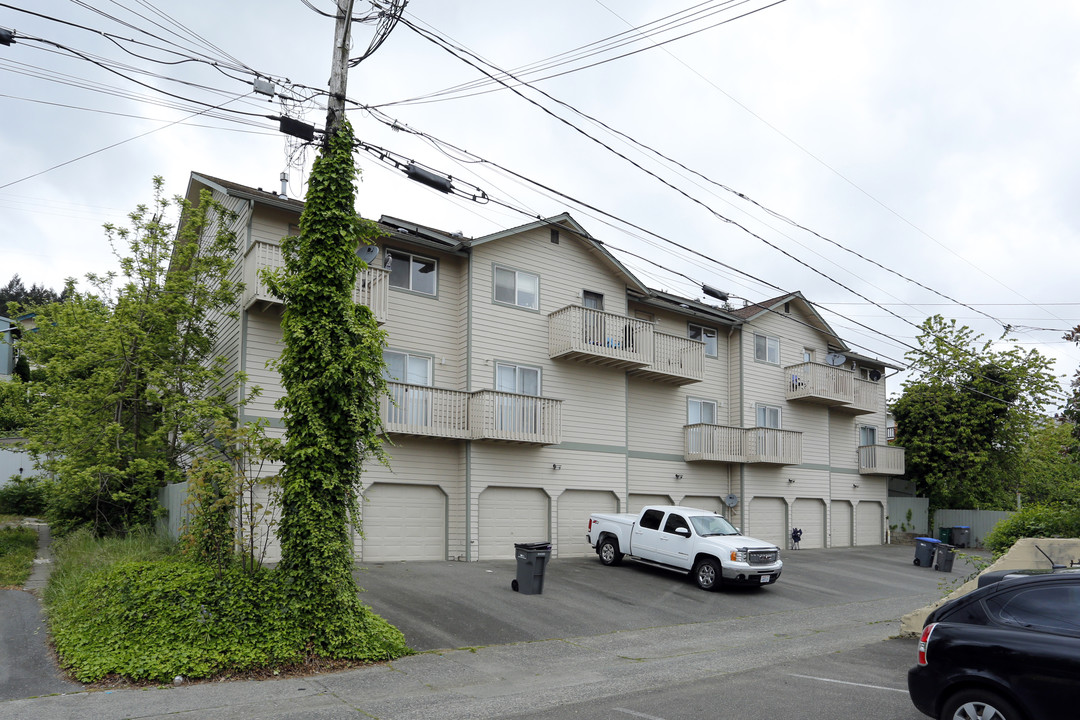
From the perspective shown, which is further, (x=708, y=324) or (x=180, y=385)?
(x=708, y=324)

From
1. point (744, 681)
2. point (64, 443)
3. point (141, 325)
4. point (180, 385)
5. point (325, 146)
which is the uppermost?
point (325, 146)

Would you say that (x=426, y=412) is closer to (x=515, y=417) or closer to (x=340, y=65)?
(x=515, y=417)

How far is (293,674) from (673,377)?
1685 centimetres

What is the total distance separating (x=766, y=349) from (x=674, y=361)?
257 inches

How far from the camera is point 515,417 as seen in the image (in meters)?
19.9

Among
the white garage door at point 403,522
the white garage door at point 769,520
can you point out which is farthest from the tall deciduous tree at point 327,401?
the white garage door at point 769,520

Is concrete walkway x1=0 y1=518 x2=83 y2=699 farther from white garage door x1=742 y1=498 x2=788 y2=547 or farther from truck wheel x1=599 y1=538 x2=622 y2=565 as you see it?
white garage door x1=742 y1=498 x2=788 y2=547

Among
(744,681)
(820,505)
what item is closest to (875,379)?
(820,505)

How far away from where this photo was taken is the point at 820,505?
98.8 feet

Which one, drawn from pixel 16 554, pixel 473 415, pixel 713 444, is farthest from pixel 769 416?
pixel 16 554

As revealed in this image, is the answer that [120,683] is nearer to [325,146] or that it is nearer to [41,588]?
[41,588]

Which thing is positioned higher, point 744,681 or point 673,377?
point 673,377

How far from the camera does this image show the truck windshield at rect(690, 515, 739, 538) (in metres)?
18.6

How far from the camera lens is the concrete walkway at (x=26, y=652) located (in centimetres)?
836
